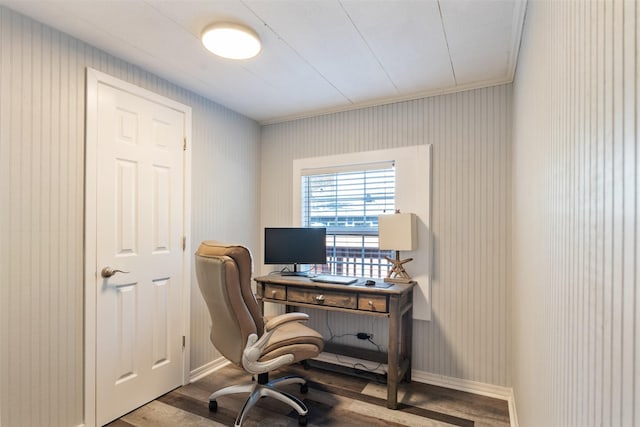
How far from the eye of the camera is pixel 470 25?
6.16 feet

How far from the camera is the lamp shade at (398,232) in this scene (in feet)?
8.73

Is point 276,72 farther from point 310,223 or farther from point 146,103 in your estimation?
point 310,223

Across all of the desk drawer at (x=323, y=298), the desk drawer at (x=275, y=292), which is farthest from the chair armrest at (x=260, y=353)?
the desk drawer at (x=275, y=292)

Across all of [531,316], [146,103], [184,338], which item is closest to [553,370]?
[531,316]

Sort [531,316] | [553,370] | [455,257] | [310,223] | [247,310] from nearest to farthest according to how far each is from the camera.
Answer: [553,370] → [531,316] → [247,310] → [455,257] → [310,223]

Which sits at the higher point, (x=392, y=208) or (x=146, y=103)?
(x=146, y=103)

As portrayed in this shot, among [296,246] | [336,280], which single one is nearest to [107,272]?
[296,246]

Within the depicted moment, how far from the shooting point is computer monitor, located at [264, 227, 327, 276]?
3.06m

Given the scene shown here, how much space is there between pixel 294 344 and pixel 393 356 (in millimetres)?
727

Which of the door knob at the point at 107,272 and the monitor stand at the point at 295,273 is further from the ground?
the door knob at the point at 107,272

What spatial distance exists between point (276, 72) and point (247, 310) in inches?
66.3

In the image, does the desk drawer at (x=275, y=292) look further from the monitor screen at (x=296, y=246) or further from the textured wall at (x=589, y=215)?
the textured wall at (x=589, y=215)

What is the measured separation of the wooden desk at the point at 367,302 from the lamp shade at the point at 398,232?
0.31 m

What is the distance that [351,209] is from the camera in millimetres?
3195
